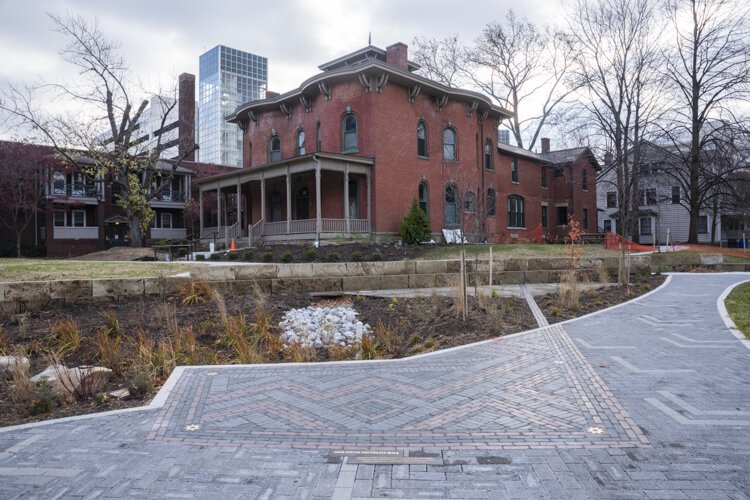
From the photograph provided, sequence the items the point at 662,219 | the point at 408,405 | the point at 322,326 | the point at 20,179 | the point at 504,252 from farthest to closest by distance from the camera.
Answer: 1. the point at 662,219
2. the point at 20,179
3. the point at 504,252
4. the point at 322,326
5. the point at 408,405

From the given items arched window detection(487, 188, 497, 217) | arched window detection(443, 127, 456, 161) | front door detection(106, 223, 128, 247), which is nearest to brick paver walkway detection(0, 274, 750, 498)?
arched window detection(443, 127, 456, 161)

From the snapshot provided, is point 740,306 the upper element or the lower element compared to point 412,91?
lower

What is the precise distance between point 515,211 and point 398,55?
12.5 metres

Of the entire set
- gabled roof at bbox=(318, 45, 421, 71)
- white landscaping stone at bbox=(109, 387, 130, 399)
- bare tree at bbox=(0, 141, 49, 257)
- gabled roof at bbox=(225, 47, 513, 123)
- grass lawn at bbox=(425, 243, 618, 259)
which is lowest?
white landscaping stone at bbox=(109, 387, 130, 399)

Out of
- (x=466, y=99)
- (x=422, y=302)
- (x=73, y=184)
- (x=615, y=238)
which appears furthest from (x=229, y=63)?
(x=422, y=302)

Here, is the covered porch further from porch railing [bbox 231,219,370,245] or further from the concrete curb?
the concrete curb

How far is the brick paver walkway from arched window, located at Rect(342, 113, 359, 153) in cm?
1922

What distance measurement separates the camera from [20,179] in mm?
30250

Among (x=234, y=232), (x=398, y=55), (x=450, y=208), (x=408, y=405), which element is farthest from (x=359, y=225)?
(x=408, y=405)

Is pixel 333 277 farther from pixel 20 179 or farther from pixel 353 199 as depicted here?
pixel 20 179

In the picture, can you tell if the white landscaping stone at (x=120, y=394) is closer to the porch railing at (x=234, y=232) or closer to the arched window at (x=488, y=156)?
the porch railing at (x=234, y=232)

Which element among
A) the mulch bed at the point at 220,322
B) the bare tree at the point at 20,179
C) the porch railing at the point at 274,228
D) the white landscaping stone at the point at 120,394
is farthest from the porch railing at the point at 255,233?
the white landscaping stone at the point at 120,394

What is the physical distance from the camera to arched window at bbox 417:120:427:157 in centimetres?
2561

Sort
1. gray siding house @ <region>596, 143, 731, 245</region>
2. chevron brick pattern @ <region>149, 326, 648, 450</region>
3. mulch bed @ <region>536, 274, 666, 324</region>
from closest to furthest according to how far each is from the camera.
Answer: chevron brick pattern @ <region>149, 326, 648, 450</region>, mulch bed @ <region>536, 274, 666, 324</region>, gray siding house @ <region>596, 143, 731, 245</region>
